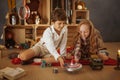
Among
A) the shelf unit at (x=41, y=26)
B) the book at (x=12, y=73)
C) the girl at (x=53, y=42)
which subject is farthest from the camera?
the shelf unit at (x=41, y=26)

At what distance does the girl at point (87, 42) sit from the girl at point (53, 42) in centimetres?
16

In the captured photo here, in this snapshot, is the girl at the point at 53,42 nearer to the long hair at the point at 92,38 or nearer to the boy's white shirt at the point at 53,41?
the boy's white shirt at the point at 53,41

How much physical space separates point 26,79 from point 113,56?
1.23 m

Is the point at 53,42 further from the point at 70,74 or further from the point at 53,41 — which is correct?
the point at 70,74

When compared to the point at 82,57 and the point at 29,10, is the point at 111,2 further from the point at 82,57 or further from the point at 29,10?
the point at 82,57

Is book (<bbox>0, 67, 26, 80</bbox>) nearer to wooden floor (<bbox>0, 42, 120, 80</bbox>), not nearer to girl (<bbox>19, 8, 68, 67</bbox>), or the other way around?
wooden floor (<bbox>0, 42, 120, 80</bbox>)

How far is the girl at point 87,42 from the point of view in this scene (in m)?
2.64

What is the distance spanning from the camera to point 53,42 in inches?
102

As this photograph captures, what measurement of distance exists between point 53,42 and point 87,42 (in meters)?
0.37

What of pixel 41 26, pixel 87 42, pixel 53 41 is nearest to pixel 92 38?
pixel 87 42

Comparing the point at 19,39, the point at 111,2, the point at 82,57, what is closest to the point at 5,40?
the point at 19,39

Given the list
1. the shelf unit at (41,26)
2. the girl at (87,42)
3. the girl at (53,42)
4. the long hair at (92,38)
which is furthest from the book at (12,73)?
the shelf unit at (41,26)

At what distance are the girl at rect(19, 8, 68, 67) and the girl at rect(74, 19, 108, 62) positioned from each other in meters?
0.16

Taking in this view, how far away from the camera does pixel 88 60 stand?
8.54 ft
